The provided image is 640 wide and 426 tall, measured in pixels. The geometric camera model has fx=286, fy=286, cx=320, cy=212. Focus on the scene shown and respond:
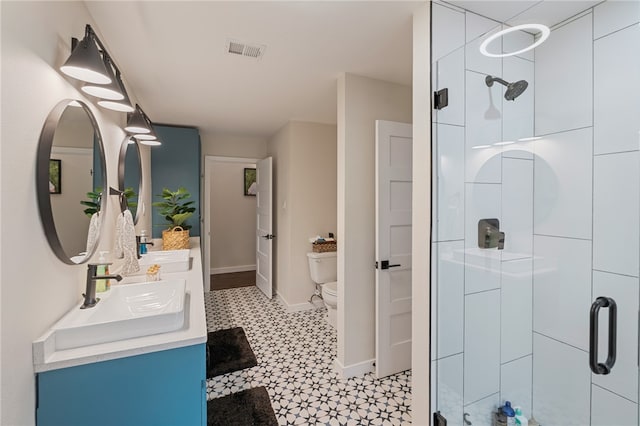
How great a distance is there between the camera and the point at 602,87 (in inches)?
56.1

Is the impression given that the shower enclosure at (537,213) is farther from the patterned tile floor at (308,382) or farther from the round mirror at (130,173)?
the round mirror at (130,173)

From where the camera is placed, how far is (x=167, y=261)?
2271mm

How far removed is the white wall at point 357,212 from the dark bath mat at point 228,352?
83 cm

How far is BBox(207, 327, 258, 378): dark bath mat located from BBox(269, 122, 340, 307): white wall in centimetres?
88

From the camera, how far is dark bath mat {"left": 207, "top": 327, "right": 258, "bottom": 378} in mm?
2342

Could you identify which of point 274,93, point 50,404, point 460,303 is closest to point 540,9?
point 460,303

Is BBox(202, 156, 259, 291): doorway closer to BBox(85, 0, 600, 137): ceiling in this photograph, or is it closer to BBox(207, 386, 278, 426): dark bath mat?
BBox(85, 0, 600, 137): ceiling

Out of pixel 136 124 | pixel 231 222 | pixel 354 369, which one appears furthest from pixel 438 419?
pixel 231 222

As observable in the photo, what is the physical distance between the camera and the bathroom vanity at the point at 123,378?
102 cm

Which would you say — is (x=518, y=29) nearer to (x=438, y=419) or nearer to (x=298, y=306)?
(x=438, y=419)

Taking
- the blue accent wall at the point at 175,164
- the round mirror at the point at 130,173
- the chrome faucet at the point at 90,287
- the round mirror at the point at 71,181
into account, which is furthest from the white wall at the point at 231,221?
the chrome faucet at the point at 90,287

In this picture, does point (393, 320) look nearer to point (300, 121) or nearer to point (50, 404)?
point (50, 404)

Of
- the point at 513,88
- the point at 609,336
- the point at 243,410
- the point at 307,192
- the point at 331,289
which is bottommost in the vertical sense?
the point at 243,410

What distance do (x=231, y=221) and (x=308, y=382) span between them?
161 inches
